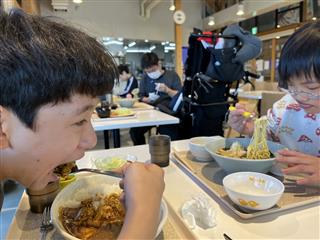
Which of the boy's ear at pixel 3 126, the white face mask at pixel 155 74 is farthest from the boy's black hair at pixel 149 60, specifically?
the boy's ear at pixel 3 126

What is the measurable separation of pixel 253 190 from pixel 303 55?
51 cm

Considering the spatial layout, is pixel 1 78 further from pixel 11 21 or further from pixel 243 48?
pixel 243 48

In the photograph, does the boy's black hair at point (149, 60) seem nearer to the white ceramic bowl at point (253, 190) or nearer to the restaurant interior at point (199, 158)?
the restaurant interior at point (199, 158)

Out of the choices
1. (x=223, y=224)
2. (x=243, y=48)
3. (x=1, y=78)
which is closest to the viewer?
(x=1, y=78)

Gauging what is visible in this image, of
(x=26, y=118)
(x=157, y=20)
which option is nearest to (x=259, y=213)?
(x=26, y=118)

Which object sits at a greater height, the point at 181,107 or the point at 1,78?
the point at 1,78

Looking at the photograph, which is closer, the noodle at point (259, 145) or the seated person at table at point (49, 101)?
the seated person at table at point (49, 101)

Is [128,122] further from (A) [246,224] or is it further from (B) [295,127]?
(A) [246,224]

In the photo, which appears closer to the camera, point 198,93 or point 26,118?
point 26,118

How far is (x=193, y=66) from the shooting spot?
240cm

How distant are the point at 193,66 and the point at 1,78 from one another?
83.4 inches

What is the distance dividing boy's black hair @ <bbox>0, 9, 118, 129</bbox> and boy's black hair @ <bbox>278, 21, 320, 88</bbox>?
73 centimetres

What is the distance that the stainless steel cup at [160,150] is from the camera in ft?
3.17

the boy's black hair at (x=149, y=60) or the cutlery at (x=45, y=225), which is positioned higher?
the boy's black hair at (x=149, y=60)
